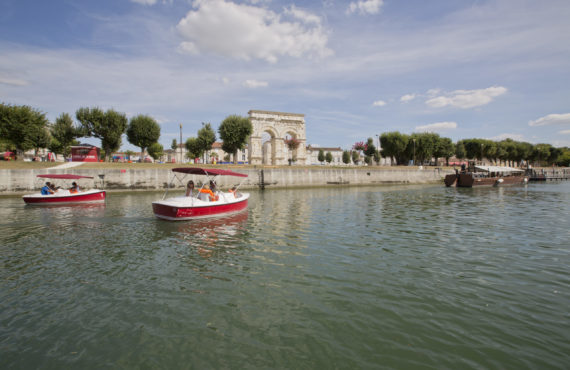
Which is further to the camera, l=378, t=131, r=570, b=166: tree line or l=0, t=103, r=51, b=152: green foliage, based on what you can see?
l=378, t=131, r=570, b=166: tree line

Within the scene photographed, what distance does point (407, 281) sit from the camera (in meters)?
7.33

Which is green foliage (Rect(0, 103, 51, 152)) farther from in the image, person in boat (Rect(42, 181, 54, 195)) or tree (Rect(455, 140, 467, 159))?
tree (Rect(455, 140, 467, 159))

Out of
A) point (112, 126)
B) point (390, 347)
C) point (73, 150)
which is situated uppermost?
point (112, 126)

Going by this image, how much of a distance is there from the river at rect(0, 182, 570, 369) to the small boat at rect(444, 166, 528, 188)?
3831cm

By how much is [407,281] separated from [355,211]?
1235cm

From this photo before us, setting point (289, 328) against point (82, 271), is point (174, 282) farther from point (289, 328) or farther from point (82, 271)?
point (289, 328)

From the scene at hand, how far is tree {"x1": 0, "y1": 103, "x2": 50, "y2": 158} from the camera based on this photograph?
129 feet

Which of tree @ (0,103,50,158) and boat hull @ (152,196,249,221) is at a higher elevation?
tree @ (0,103,50,158)

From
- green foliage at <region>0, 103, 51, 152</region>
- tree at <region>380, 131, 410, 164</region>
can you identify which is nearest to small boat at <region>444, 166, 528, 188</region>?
tree at <region>380, 131, 410, 164</region>

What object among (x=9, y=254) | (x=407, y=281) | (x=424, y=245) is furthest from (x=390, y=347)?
(x=9, y=254)

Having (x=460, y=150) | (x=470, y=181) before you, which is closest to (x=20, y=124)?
(x=470, y=181)

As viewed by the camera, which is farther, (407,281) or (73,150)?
(73,150)

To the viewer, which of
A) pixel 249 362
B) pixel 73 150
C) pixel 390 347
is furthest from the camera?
pixel 73 150

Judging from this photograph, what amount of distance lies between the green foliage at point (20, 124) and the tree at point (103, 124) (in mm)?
5259
